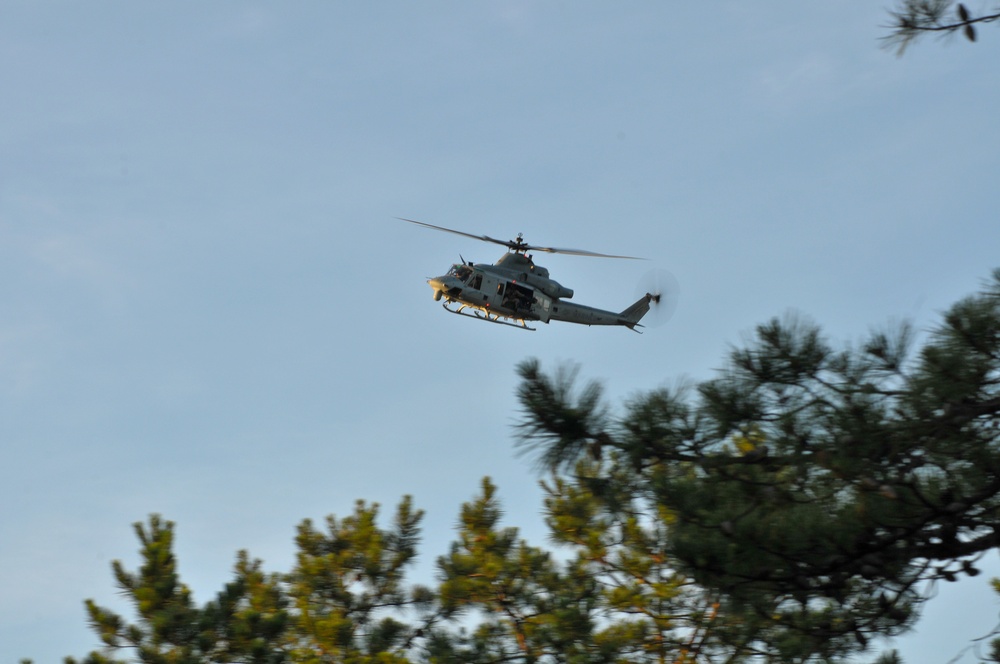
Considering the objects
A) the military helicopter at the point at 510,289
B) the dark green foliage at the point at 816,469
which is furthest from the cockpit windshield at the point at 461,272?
Answer: the dark green foliage at the point at 816,469

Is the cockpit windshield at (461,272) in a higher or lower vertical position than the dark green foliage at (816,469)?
higher

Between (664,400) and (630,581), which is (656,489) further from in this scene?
(630,581)

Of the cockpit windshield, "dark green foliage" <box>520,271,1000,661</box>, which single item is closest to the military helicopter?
the cockpit windshield

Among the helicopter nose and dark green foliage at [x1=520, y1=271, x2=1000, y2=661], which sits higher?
the helicopter nose

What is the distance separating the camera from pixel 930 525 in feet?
22.3

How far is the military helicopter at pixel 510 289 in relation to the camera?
961 inches

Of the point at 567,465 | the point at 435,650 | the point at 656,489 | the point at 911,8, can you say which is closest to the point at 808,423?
the point at 656,489

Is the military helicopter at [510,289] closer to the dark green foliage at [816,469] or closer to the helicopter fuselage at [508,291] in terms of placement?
the helicopter fuselage at [508,291]

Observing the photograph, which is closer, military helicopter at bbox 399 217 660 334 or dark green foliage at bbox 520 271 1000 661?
dark green foliage at bbox 520 271 1000 661

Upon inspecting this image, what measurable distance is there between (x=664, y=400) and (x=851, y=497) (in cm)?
128

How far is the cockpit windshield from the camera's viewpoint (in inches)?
963

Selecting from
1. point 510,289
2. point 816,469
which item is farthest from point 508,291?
point 816,469

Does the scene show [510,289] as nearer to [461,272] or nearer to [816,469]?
[461,272]

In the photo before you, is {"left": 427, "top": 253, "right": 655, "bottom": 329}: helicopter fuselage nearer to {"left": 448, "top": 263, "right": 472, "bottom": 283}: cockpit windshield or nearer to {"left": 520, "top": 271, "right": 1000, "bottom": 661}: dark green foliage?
{"left": 448, "top": 263, "right": 472, "bottom": 283}: cockpit windshield
